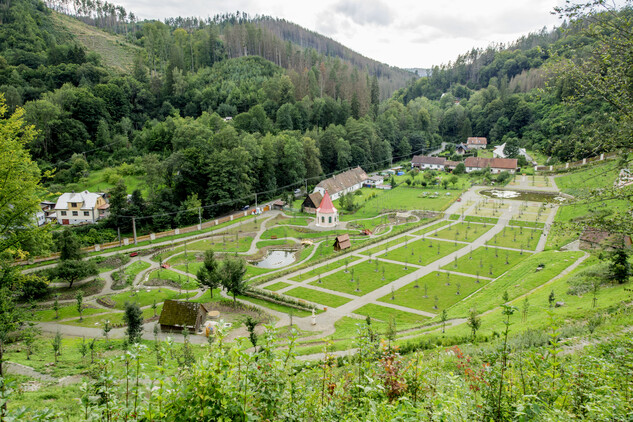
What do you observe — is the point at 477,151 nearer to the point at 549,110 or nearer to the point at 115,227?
the point at 549,110

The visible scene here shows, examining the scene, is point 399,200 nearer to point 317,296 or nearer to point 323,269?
point 323,269

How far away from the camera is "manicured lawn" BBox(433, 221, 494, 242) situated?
4088cm

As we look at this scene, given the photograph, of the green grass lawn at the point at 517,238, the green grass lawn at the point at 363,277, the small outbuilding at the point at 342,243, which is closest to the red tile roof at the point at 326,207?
the small outbuilding at the point at 342,243

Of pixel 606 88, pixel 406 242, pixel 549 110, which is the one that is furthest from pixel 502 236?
pixel 549 110

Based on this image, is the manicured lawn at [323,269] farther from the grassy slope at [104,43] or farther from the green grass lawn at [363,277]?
the grassy slope at [104,43]

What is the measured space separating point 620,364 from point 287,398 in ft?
19.4

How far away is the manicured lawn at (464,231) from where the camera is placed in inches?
1609

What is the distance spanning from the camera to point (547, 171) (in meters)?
69.9

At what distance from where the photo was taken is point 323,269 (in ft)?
108

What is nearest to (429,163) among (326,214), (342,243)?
(326,214)

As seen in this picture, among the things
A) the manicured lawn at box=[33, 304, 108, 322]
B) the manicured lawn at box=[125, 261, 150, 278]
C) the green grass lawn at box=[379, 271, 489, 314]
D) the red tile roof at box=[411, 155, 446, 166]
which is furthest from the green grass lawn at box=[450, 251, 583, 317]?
the red tile roof at box=[411, 155, 446, 166]

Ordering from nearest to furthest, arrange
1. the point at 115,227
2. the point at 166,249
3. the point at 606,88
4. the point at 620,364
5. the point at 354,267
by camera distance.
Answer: the point at 620,364, the point at 606,88, the point at 354,267, the point at 166,249, the point at 115,227

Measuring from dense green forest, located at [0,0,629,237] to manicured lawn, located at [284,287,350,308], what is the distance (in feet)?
58.7

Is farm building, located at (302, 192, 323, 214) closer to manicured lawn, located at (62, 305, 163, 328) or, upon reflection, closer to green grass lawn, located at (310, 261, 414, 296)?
green grass lawn, located at (310, 261, 414, 296)
